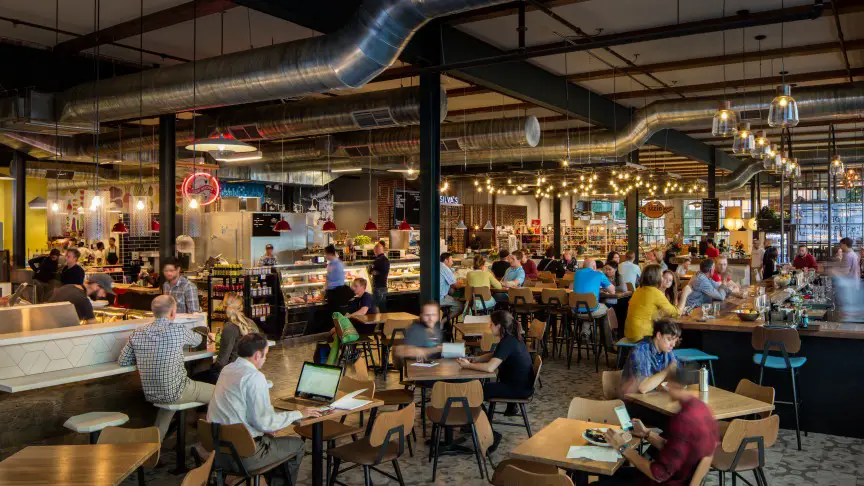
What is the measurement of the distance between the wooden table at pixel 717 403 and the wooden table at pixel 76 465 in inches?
118

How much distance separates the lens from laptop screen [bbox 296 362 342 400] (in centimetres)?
455

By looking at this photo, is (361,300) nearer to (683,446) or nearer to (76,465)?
(76,465)

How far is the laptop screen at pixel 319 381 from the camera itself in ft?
14.9

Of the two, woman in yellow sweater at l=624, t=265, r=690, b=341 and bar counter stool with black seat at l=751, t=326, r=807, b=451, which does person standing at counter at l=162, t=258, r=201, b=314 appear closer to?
woman in yellow sweater at l=624, t=265, r=690, b=341

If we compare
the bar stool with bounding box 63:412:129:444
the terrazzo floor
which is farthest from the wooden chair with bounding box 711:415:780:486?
the bar stool with bounding box 63:412:129:444

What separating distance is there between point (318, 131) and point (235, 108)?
178 cm

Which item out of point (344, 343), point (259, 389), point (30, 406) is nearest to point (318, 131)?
point (344, 343)

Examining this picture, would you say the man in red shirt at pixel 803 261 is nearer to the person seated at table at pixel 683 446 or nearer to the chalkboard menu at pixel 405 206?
the chalkboard menu at pixel 405 206

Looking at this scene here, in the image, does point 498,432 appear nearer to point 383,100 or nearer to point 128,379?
point 128,379

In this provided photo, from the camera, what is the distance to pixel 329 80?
20.7ft

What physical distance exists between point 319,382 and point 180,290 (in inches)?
142

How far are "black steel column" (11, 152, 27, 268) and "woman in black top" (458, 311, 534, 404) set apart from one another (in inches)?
514

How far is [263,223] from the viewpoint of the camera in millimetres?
16594

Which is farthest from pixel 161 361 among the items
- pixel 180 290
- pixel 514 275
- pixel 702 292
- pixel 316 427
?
pixel 514 275
